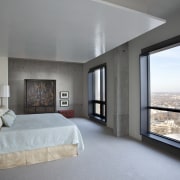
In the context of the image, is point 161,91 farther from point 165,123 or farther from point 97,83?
point 97,83

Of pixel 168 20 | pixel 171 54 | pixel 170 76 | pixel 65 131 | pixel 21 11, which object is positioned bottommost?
pixel 65 131

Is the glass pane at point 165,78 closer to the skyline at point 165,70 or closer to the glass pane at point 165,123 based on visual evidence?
the skyline at point 165,70

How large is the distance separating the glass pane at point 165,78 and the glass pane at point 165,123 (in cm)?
20

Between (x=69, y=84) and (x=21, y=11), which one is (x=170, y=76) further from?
(x=69, y=84)

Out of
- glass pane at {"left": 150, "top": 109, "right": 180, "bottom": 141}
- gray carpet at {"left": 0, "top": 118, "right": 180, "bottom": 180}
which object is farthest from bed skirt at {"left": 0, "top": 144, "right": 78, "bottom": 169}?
glass pane at {"left": 150, "top": 109, "right": 180, "bottom": 141}

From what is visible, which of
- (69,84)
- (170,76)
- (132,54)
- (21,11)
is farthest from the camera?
(69,84)

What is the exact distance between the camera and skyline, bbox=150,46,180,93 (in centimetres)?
354

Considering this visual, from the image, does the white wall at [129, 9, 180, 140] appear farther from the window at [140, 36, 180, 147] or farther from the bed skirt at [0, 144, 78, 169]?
the bed skirt at [0, 144, 78, 169]

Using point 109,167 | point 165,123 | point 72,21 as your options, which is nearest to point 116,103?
point 165,123

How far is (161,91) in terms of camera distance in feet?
13.0

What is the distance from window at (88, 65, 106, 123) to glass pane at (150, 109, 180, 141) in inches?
94.7

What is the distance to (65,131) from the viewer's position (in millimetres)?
3225

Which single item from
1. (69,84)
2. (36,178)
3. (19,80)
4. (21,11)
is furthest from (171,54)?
(19,80)

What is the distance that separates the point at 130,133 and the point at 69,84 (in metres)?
4.45
